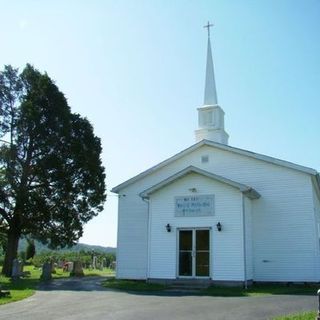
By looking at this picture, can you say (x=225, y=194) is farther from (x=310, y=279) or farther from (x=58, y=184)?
(x=58, y=184)

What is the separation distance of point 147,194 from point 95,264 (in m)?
23.7

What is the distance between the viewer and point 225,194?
22688mm

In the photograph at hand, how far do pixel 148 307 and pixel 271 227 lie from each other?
11091 millimetres

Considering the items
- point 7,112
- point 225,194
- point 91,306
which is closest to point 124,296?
point 91,306

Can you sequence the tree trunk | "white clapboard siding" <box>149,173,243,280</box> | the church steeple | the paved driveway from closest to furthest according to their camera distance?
the paved driveway, "white clapboard siding" <box>149,173,243,280</box>, the church steeple, the tree trunk

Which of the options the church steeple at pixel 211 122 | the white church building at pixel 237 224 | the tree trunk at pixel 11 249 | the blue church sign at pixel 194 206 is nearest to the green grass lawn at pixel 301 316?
the white church building at pixel 237 224

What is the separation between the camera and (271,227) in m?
23.7

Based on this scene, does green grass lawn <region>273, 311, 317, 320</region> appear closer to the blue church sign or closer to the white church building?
the white church building

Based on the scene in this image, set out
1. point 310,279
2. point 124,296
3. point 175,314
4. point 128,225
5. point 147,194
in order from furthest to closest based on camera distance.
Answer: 1. point 128,225
2. point 147,194
3. point 310,279
4. point 124,296
5. point 175,314

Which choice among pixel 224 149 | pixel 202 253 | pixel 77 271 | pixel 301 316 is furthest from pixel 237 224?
pixel 77 271

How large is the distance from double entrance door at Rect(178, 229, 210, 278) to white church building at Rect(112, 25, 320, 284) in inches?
1.7

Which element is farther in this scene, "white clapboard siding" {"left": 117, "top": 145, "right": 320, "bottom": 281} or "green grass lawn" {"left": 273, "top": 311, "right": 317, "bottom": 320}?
"white clapboard siding" {"left": 117, "top": 145, "right": 320, "bottom": 281}

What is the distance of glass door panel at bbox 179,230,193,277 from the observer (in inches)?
900

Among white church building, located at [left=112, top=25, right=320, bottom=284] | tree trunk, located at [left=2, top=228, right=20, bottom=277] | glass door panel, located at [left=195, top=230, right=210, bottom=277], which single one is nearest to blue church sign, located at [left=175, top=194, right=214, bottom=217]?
white church building, located at [left=112, top=25, right=320, bottom=284]
